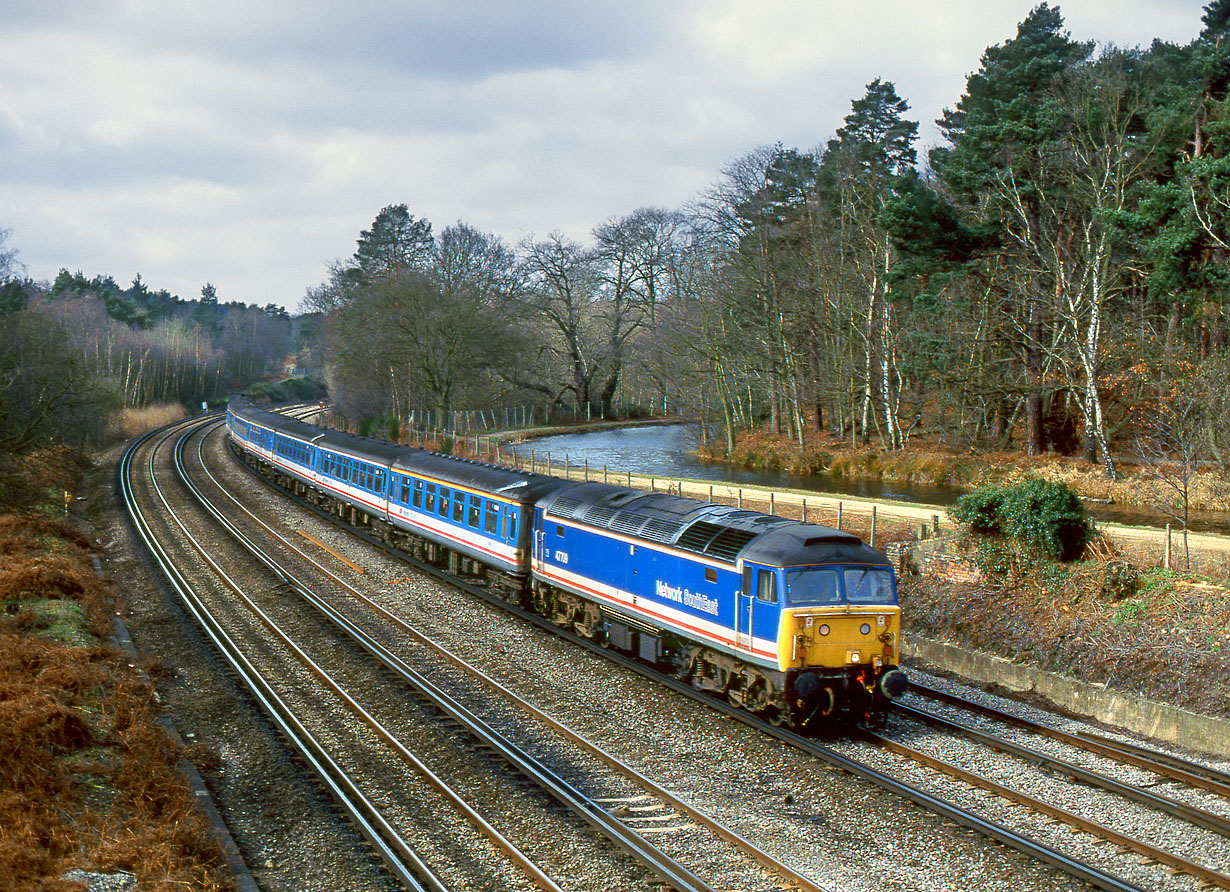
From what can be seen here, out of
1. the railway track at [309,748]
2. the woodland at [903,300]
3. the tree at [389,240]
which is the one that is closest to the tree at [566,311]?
the woodland at [903,300]

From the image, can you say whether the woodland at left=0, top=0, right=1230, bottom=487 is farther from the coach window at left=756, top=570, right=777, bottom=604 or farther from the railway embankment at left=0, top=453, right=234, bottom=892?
the coach window at left=756, top=570, right=777, bottom=604

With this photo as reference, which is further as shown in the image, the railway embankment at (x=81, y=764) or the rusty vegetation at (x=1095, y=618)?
the rusty vegetation at (x=1095, y=618)

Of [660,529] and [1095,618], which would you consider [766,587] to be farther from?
[1095,618]

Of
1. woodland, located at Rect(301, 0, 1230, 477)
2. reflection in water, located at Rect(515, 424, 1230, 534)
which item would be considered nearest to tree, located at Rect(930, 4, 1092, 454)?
woodland, located at Rect(301, 0, 1230, 477)

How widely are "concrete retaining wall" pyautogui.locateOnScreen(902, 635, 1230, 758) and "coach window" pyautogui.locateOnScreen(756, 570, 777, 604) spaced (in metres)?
5.41

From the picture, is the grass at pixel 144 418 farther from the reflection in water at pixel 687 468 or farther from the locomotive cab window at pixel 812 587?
the locomotive cab window at pixel 812 587

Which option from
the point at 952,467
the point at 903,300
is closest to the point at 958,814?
the point at 952,467

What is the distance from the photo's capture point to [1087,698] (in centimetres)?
1433

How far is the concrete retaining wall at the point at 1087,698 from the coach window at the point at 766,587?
5411 millimetres

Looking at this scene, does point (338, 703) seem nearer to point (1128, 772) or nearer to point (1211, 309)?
point (1128, 772)

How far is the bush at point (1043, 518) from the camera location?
16875mm

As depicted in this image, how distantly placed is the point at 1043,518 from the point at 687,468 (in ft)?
88.7

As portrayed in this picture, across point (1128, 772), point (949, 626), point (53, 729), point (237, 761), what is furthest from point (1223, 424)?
point (53, 729)

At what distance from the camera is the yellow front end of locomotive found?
494 inches
